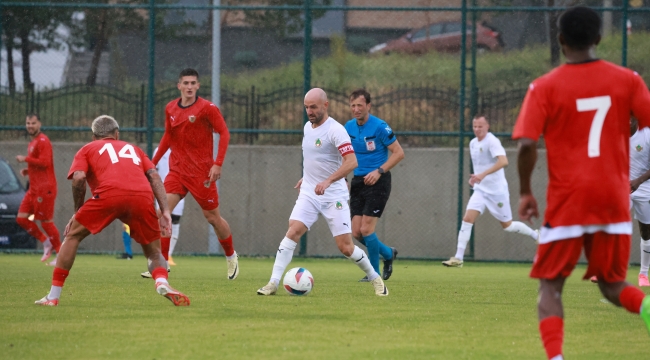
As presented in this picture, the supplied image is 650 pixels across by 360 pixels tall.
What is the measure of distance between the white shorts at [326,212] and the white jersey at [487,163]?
5187 millimetres

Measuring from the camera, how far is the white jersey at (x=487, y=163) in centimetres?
1379

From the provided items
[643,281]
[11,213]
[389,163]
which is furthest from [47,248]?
[643,281]

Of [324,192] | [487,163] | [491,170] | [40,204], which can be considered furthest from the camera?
[40,204]

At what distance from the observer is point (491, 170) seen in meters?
13.4

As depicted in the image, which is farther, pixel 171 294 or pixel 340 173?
pixel 340 173

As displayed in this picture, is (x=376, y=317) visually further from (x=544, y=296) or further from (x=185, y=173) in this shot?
(x=185, y=173)

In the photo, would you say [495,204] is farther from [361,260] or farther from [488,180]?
[361,260]

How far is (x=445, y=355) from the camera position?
5625 millimetres

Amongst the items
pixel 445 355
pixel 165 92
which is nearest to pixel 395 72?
pixel 165 92

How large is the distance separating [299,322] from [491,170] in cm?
701

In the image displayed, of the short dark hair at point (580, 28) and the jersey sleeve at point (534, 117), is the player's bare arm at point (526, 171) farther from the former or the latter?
the short dark hair at point (580, 28)

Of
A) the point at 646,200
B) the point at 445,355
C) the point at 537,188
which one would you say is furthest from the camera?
the point at 537,188

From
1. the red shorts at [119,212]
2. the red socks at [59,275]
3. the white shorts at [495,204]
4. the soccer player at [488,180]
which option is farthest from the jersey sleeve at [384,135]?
the red socks at [59,275]

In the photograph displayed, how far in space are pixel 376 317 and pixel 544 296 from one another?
2601 mm
